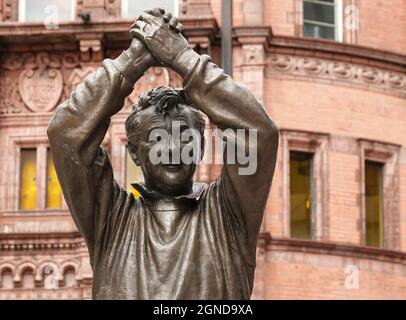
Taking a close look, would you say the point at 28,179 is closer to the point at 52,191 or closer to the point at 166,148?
the point at 52,191

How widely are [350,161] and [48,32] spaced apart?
6.26 metres

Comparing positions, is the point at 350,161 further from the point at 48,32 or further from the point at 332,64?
the point at 48,32

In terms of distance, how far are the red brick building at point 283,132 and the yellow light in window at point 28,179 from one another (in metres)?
0.03

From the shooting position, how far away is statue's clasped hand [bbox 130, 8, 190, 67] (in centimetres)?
675

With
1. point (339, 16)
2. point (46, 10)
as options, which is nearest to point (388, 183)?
point (339, 16)

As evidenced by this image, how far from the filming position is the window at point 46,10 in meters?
34.8

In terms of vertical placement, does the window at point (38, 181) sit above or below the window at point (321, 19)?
below

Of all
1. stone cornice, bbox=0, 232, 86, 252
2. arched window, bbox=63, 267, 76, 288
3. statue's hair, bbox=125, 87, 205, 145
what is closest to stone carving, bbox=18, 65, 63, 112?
stone cornice, bbox=0, 232, 86, 252

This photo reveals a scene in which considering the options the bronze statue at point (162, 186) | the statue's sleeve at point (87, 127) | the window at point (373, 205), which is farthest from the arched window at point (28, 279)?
the statue's sleeve at point (87, 127)

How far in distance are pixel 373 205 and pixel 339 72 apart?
8.78ft

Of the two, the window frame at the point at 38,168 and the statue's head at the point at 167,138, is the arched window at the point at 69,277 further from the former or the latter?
the statue's head at the point at 167,138

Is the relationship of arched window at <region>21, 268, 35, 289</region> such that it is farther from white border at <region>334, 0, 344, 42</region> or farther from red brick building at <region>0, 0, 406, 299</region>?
white border at <region>334, 0, 344, 42</region>
